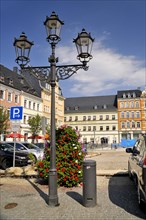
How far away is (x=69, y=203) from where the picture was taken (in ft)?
20.8

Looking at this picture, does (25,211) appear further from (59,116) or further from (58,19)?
(59,116)

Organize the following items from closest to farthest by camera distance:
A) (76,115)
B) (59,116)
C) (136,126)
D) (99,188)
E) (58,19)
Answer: (58,19)
(99,188)
(59,116)
(136,126)
(76,115)

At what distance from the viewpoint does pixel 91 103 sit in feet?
263

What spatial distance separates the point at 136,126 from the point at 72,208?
67.9 metres

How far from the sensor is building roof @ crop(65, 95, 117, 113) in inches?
3027

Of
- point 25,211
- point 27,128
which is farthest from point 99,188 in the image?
point 27,128

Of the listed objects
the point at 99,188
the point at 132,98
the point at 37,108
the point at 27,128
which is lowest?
the point at 99,188

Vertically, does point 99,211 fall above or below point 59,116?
below

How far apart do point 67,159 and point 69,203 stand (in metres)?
2.08

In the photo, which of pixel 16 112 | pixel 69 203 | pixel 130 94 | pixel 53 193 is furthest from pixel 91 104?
pixel 53 193

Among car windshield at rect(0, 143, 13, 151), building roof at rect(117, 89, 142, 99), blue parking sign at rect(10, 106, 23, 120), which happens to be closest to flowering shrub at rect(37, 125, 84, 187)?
blue parking sign at rect(10, 106, 23, 120)

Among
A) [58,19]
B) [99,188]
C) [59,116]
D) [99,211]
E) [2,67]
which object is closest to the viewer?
[99,211]

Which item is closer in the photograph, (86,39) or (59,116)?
(86,39)

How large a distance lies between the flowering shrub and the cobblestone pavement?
354 millimetres
